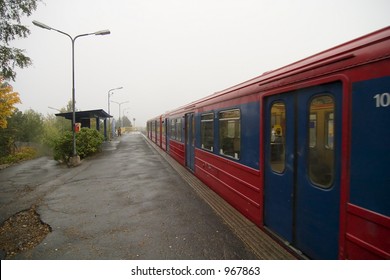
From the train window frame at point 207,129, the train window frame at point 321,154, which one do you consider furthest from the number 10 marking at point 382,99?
the train window frame at point 207,129

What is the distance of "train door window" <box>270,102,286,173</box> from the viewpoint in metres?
3.88

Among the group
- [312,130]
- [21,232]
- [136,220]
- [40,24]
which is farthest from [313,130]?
[40,24]

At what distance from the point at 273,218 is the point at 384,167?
7.01ft

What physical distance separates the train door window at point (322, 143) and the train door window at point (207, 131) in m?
3.98

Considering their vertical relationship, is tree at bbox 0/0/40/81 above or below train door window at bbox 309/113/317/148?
above

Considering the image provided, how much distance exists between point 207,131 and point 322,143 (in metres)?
4.69

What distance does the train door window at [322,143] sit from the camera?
9.73ft

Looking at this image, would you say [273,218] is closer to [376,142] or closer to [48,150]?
[376,142]

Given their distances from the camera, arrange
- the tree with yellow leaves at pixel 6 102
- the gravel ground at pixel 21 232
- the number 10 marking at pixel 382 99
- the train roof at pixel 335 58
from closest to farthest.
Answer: the number 10 marking at pixel 382 99, the train roof at pixel 335 58, the gravel ground at pixel 21 232, the tree with yellow leaves at pixel 6 102

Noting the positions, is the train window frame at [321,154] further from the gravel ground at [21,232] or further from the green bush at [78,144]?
the green bush at [78,144]

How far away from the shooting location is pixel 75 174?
437 inches

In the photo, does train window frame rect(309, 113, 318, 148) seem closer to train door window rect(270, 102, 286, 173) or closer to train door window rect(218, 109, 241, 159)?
train door window rect(270, 102, 286, 173)

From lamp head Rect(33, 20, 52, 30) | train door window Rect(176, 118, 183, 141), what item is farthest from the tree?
train door window Rect(176, 118, 183, 141)

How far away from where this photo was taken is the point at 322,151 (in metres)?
3.08
